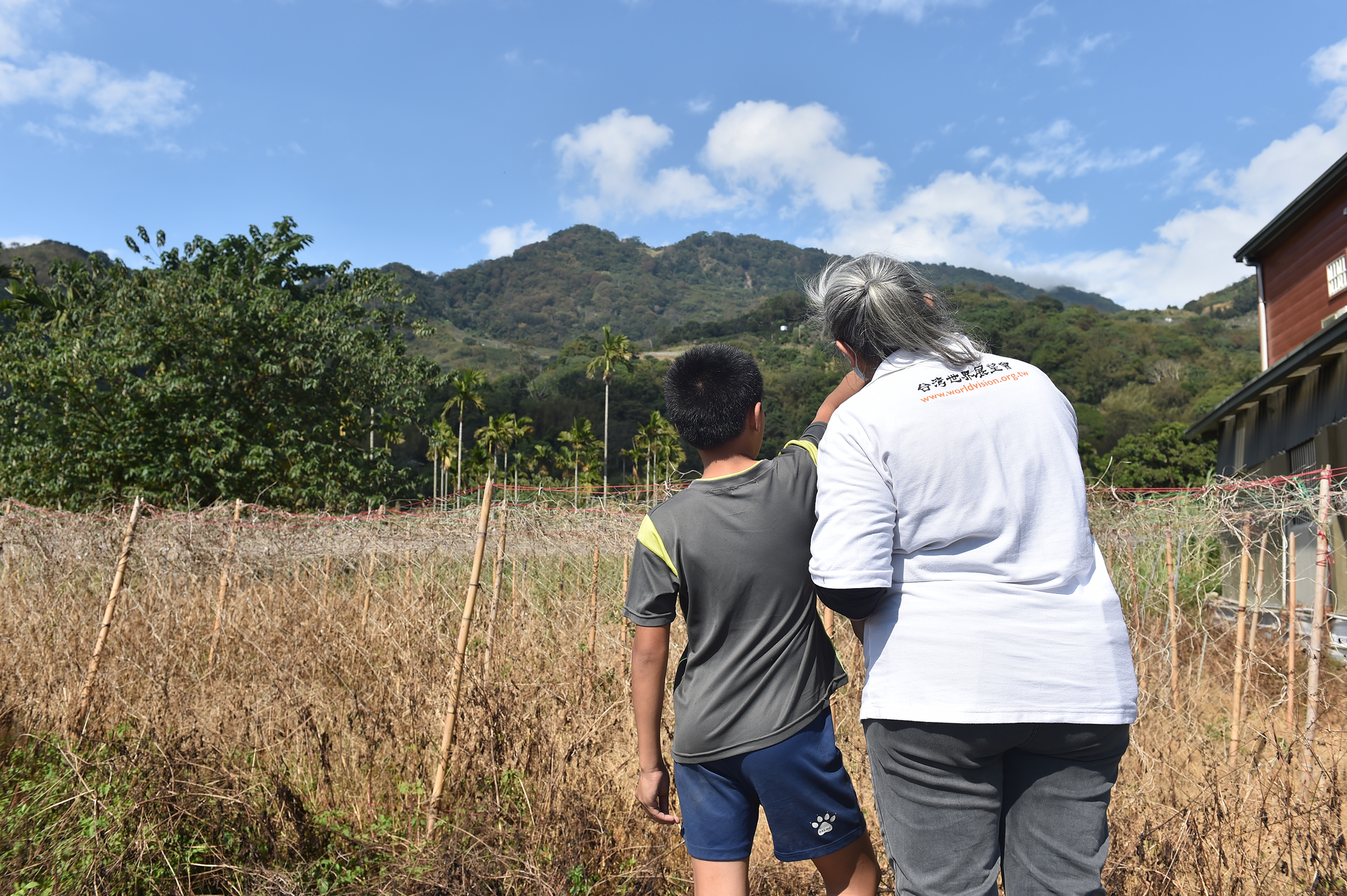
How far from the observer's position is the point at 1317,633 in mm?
3205

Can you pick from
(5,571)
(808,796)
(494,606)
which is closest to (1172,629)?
(494,606)

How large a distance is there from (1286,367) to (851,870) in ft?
38.9

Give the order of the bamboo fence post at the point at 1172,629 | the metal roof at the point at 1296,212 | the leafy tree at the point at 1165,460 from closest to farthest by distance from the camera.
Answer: the bamboo fence post at the point at 1172,629 < the metal roof at the point at 1296,212 < the leafy tree at the point at 1165,460

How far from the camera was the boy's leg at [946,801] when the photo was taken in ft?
4.47

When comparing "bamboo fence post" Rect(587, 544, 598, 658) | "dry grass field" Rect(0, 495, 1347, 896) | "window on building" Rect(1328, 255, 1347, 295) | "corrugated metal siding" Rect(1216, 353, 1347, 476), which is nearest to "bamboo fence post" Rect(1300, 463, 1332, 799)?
"dry grass field" Rect(0, 495, 1347, 896)

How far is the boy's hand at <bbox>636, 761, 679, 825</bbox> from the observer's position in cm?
190

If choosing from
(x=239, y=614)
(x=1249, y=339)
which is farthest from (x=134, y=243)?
(x=1249, y=339)

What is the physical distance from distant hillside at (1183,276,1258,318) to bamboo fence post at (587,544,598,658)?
14018cm

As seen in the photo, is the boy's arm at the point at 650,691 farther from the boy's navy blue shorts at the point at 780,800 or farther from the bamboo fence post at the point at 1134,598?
the bamboo fence post at the point at 1134,598

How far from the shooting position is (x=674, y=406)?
6.35 ft

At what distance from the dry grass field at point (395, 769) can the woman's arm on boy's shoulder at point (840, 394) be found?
1.68 m

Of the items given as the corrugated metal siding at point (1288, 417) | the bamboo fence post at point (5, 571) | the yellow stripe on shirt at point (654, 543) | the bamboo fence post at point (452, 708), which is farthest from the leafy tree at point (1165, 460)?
the yellow stripe on shirt at point (654, 543)

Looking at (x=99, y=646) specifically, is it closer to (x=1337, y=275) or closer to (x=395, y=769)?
(x=395, y=769)

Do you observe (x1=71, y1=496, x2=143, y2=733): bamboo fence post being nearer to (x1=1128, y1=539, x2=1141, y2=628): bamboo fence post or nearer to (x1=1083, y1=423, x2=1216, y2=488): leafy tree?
(x1=1128, y1=539, x2=1141, y2=628): bamboo fence post
